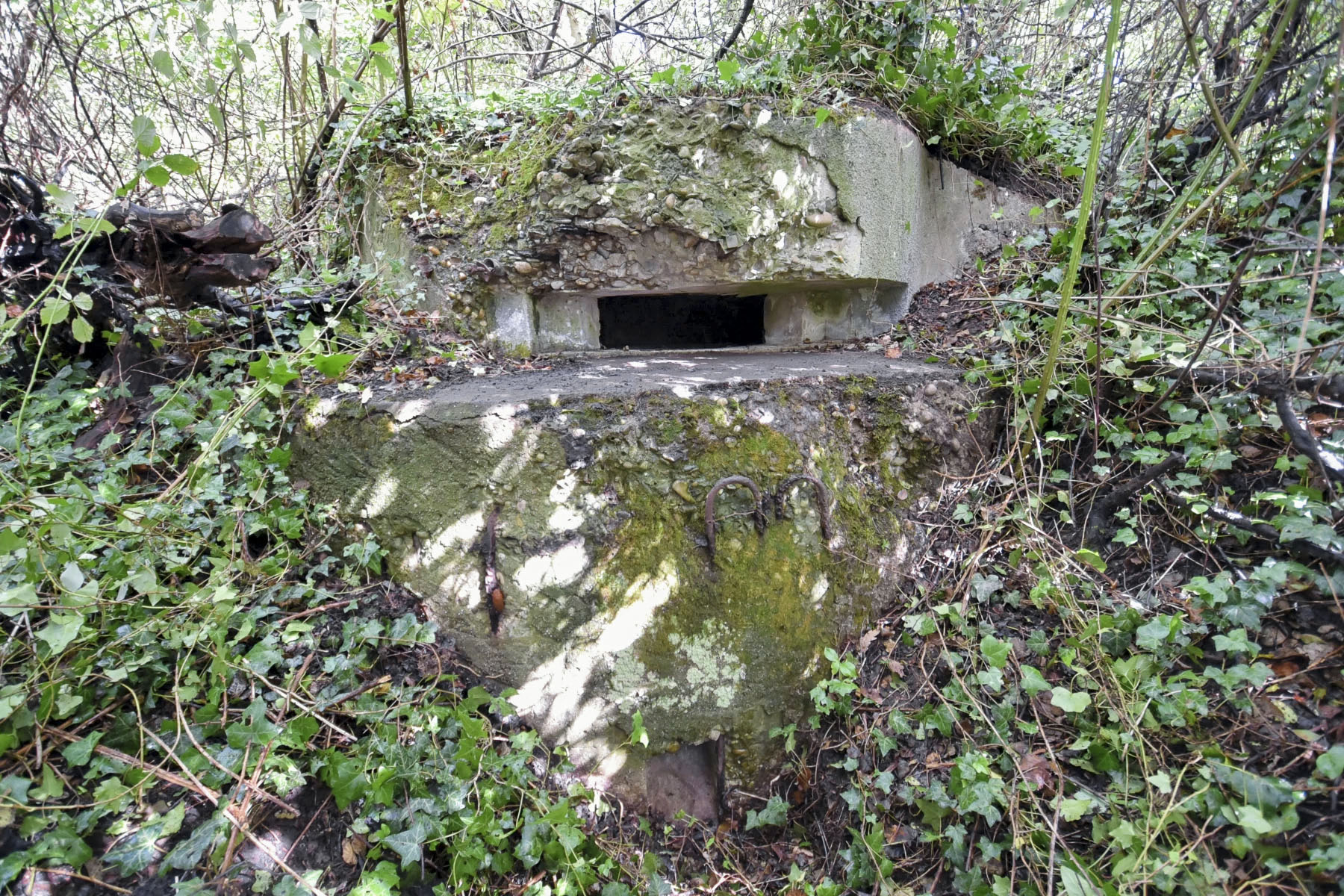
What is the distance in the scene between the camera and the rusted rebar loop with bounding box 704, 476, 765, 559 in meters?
2.11

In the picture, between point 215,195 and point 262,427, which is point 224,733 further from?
point 215,195

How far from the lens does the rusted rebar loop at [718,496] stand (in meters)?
2.11

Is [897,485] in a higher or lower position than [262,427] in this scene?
lower

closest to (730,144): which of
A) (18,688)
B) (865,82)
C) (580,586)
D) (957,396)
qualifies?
(865,82)

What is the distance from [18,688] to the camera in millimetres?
1569

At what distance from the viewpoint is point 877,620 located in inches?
89.8

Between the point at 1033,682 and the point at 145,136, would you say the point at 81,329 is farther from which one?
the point at 1033,682

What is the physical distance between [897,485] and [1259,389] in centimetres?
112

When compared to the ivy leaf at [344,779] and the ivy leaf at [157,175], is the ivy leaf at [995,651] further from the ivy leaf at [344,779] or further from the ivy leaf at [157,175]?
the ivy leaf at [157,175]

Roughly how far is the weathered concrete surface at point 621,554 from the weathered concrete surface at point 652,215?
39.9 inches

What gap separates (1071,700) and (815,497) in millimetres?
940

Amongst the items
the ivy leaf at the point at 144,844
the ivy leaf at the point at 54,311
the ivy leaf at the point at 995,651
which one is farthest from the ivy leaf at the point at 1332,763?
the ivy leaf at the point at 54,311

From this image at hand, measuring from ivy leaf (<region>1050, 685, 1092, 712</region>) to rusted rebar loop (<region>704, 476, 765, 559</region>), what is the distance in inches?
37.8

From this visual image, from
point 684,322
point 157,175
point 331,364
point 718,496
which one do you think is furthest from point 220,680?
point 684,322
